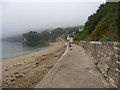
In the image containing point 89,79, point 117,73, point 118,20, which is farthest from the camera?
point 118,20

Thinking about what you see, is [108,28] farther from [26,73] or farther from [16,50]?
[16,50]

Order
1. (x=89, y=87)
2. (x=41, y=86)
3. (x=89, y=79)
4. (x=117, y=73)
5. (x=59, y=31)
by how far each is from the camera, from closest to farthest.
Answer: (x=117, y=73)
(x=89, y=87)
(x=41, y=86)
(x=89, y=79)
(x=59, y=31)

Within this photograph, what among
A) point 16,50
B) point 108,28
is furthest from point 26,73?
point 16,50

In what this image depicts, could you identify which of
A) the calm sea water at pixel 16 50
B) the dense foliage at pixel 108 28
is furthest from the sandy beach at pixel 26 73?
the calm sea water at pixel 16 50

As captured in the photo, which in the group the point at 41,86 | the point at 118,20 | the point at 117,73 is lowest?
the point at 41,86

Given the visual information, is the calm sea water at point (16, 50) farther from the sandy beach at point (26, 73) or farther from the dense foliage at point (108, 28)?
the dense foliage at point (108, 28)

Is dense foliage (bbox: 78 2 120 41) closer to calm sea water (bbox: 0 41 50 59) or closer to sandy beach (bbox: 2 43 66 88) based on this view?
sandy beach (bbox: 2 43 66 88)

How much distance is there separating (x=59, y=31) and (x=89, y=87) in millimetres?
155135

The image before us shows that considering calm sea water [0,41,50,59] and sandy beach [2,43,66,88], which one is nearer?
sandy beach [2,43,66,88]

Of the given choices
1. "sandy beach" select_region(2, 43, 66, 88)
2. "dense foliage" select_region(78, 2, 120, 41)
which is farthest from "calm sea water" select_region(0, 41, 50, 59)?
"dense foliage" select_region(78, 2, 120, 41)

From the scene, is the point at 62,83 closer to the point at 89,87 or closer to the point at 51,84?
the point at 51,84

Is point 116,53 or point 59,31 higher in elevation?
point 59,31

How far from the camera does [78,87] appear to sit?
2.89 m

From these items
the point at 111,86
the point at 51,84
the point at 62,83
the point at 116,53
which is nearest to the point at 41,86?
the point at 51,84
